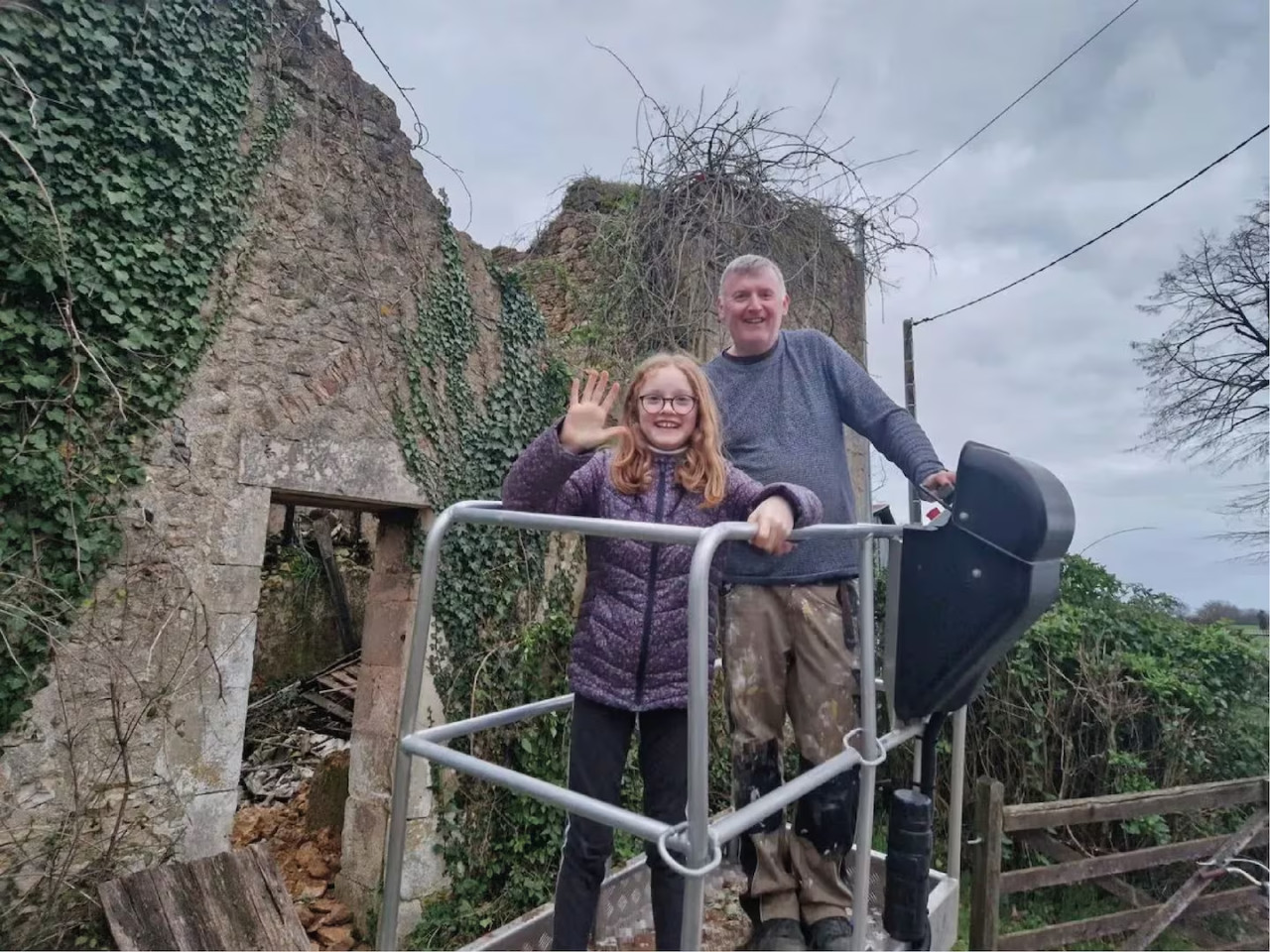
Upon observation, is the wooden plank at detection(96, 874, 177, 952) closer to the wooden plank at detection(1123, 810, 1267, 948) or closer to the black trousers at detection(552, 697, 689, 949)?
the black trousers at detection(552, 697, 689, 949)

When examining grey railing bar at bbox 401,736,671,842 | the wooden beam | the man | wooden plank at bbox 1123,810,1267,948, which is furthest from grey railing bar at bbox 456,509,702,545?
A: the wooden beam

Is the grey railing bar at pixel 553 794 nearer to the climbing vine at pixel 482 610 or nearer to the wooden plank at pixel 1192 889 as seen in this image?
the climbing vine at pixel 482 610

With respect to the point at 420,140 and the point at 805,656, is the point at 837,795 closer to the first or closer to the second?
the point at 805,656

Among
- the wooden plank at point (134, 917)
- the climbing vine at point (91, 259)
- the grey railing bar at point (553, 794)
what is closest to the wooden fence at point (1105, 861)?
the grey railing bar at point (553, 794)

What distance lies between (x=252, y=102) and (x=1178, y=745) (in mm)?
7393

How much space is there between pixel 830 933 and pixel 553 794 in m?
1.11

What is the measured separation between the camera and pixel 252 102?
3.36m

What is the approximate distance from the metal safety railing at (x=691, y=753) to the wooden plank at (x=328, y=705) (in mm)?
4594

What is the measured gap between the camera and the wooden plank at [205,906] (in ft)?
8.27

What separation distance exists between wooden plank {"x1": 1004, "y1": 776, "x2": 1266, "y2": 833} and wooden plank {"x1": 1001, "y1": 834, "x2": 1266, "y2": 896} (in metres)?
0.23

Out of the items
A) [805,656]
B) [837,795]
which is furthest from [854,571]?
[837,795]

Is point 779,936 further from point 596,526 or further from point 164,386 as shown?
point 164,386

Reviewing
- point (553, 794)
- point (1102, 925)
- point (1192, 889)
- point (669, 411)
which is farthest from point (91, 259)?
point (1192, 889)

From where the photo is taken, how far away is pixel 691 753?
1.08 metres
